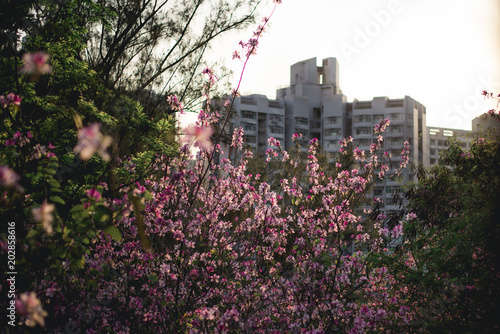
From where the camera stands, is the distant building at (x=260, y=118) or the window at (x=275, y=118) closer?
the distant building at (x=260, y=118)

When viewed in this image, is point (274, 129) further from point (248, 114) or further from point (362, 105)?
point (362, 105)

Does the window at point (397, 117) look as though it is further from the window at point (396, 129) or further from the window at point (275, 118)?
the window at point (275, 118)

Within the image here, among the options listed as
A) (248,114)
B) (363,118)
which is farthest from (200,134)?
(363,118)

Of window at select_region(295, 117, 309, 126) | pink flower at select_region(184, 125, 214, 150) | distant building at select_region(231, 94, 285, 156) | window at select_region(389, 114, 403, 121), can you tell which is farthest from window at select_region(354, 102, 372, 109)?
pink flower at select_region(184, 125, 214, 150)

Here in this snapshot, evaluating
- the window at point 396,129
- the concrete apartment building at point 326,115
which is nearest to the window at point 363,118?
the concrete apartment building at point 326,115

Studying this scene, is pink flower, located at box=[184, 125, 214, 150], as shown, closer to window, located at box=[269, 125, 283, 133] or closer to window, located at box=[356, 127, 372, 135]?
window, located at box=[269, 125, 283, 133]

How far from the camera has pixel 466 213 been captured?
490 centimetres

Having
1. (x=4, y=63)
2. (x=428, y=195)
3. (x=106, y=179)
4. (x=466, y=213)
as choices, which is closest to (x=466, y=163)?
(x=428, y=195)

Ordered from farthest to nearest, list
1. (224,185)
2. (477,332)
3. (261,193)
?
(224,185)
(261,193)
(477,332)

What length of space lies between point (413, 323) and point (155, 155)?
5630mm

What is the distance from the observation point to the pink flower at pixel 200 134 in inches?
181

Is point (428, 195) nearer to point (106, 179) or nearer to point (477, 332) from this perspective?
point (477, 332)

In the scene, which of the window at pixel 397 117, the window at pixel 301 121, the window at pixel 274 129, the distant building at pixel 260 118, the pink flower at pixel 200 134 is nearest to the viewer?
the pink flower at pixel 200 134

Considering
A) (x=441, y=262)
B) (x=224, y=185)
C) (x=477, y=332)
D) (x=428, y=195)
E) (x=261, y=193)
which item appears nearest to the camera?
(x=477, y=332)
